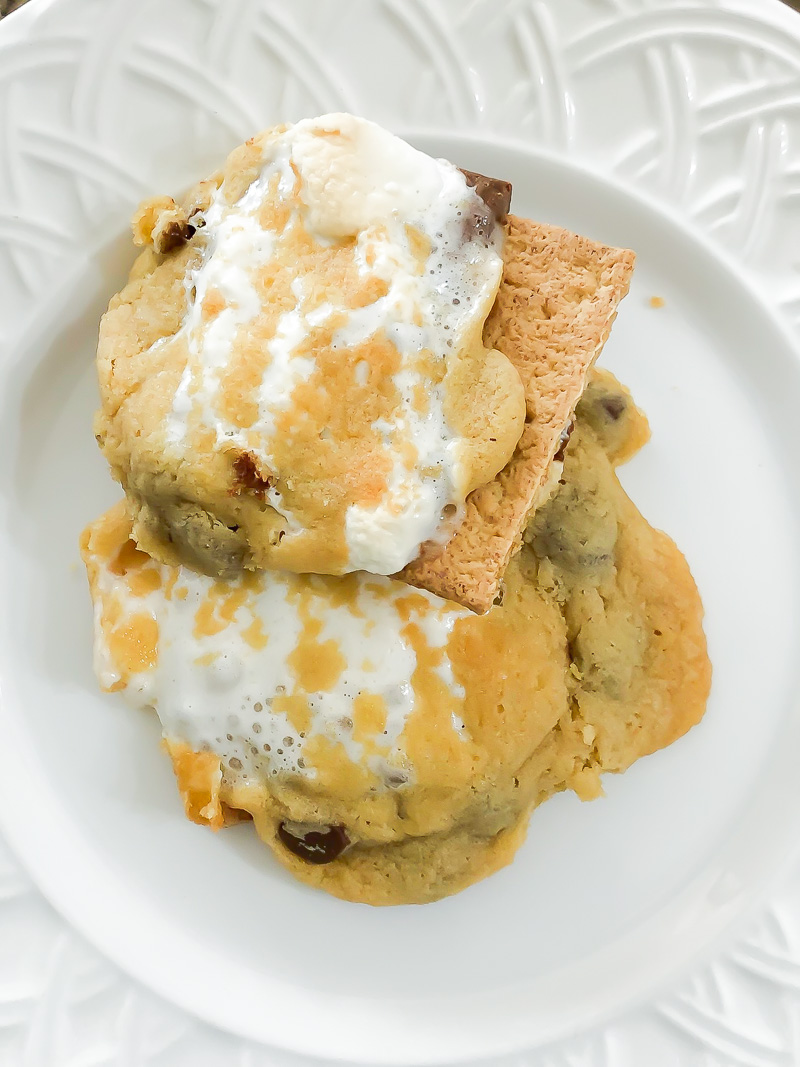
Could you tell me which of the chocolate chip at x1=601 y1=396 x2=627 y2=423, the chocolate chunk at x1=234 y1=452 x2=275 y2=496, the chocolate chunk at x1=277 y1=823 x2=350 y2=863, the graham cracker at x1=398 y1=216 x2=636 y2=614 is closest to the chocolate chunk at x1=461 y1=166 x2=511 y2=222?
the graham cracker at x1=398 y1=216 x2=636 y2=614

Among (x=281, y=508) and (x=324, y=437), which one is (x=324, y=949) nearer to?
(x=281, y=508)

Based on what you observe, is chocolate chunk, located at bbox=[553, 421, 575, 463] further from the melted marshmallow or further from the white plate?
the white plate

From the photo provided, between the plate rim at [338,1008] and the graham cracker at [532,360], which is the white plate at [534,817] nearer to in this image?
the plate rim at [338,1008]

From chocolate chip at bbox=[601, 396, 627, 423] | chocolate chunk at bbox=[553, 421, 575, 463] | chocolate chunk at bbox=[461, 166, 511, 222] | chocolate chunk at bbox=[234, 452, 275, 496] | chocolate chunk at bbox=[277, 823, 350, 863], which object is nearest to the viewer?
chocolate chunk at bbox=[234, 452, 275, 496]

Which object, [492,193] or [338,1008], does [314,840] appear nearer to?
[338,1008]

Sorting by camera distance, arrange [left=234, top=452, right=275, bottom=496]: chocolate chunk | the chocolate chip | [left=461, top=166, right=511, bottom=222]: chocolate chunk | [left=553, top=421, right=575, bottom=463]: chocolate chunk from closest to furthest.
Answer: [left=234, top=452, right=275, bottom=496]: chocolate chunk < [left=461, top=166, right=511, bottom=222]: chocolate chunk < [left=553, top=421, right=575, bottom=463]: chocolate chunk < the chocolate chip

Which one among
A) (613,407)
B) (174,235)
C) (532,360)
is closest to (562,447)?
(532,360)

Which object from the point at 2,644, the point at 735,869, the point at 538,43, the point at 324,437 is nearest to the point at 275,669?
the point at 324,437
